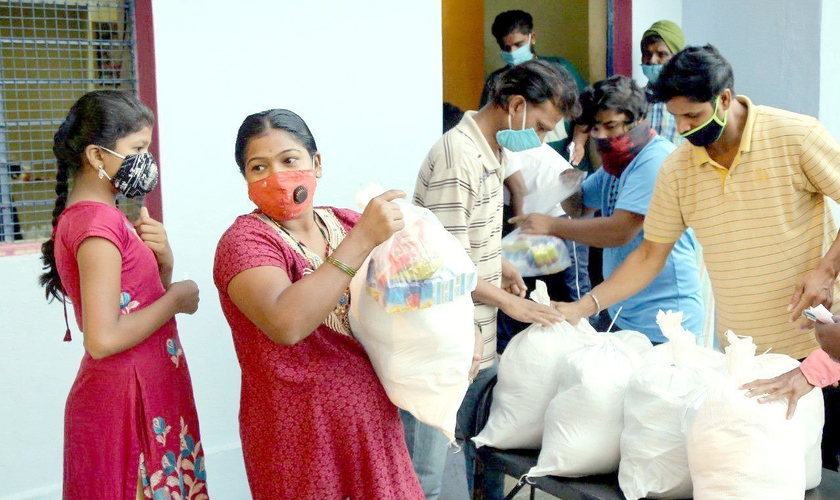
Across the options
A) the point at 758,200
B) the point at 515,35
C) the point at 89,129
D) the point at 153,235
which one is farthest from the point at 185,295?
the point at 515,35

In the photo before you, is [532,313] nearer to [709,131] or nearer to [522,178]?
[709,131]

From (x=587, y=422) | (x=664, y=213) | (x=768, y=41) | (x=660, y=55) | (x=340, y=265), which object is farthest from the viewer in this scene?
(x=768, y=41)

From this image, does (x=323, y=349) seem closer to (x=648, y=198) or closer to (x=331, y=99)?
(x=648, y=198)

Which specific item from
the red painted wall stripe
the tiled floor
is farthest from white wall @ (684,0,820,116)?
the tiled floor

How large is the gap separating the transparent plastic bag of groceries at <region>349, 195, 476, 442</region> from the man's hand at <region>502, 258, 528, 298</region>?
1.03 meters

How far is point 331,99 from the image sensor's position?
3.76m

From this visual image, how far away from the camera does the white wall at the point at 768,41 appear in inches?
199

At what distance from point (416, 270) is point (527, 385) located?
914mm

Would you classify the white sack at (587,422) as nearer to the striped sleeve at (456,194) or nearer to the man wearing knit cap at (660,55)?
the striped sleeve at (456,194)

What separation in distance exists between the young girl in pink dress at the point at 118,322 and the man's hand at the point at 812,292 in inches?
66.7

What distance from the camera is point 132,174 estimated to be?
7.68 feet

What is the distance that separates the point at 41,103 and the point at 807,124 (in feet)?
8.79

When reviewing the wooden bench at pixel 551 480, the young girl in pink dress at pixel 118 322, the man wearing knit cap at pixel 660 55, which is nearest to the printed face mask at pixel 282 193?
the young girl in pink dress at pixel 118 322

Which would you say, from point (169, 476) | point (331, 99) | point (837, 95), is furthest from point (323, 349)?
point (837, 95)
